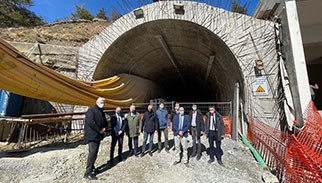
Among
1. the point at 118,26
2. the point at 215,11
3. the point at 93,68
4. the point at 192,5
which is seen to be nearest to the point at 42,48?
the point at 93,68

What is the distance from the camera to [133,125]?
5070 millimetres

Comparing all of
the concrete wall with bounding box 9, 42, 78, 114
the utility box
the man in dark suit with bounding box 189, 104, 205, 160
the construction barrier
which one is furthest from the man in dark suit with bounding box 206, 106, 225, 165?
the utility box

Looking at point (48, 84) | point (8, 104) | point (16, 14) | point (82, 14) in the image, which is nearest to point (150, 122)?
point (48, 84)

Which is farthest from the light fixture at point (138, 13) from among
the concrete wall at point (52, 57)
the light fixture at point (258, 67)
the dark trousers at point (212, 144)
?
the dark trousers at point (212, 144)

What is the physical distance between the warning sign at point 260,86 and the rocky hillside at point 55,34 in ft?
29.8

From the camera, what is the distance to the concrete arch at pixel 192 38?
6.21m

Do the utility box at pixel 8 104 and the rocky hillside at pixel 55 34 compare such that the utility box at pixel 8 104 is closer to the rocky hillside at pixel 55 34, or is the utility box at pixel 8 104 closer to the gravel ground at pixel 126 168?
the gravel ground at pixel 126 168

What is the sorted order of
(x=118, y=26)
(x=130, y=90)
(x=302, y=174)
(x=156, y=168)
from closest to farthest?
(x=302, y=174), (x=156, y=168), (x=118, y=26), (x=130, y=90)

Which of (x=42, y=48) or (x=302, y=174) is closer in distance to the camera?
(x=302, y=174)

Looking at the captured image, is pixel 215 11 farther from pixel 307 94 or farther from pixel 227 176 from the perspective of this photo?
pixel 227 176

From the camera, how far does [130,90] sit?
8.57 m

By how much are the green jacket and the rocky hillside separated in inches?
297

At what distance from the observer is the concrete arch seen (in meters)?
6.21

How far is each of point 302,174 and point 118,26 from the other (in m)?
7.28
